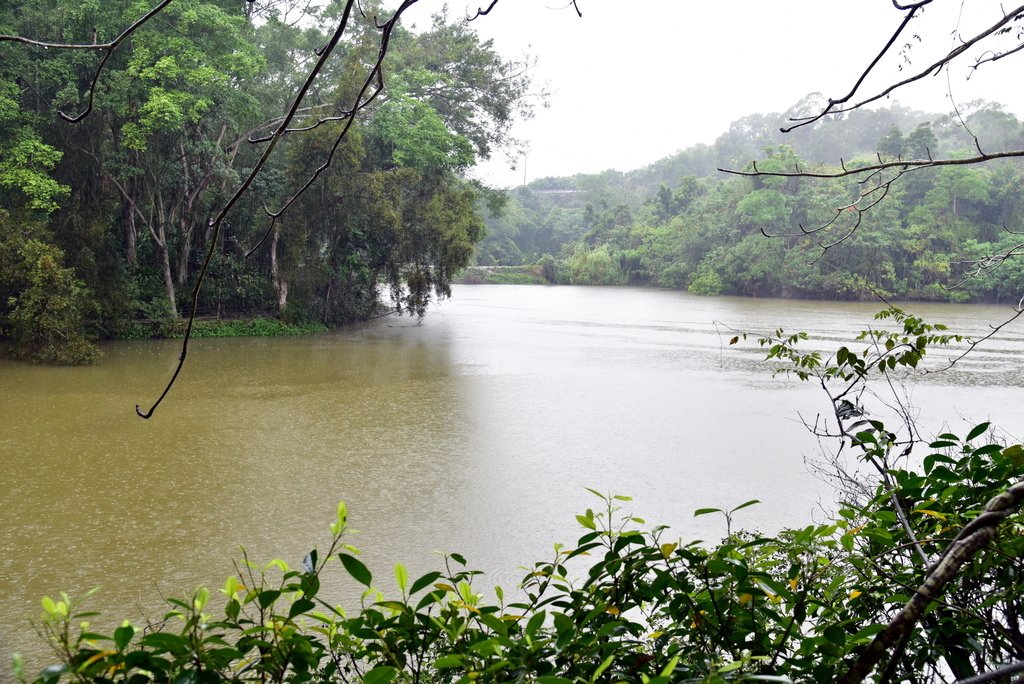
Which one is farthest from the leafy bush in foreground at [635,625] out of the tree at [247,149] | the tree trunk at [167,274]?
the tree trunk at [167,274]

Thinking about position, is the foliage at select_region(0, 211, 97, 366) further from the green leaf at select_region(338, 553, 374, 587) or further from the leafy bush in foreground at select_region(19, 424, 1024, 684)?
the green leaf at select_region(338, 553, 374, 587)

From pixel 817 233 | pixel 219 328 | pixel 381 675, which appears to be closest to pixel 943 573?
pixel 381 675

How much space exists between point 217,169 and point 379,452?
19.4 ft

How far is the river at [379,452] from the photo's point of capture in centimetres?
315

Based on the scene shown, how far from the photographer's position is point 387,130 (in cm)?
1055

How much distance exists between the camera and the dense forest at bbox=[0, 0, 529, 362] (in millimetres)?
7652

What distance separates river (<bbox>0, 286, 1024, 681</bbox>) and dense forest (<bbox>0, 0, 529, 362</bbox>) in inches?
42.1

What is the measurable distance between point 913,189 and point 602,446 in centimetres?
1851

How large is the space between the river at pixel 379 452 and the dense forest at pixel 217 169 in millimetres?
1069

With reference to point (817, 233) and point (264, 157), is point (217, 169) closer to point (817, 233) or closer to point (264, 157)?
point (264, 157)

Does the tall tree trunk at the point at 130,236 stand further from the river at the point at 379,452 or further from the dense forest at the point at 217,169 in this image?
the river at the point at 379,452

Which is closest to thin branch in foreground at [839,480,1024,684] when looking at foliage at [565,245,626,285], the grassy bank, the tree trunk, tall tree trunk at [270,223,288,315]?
the tree trunk

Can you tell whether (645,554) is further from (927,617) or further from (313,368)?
(313,368)

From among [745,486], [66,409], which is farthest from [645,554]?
[66,409]
